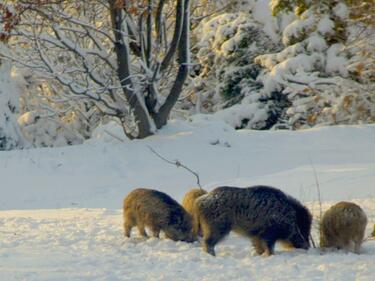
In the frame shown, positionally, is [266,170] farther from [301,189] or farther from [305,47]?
[305,47]

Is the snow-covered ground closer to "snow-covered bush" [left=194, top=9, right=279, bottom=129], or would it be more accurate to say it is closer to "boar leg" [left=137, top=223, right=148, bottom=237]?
"boar leg" [left=137, top=223, right=148, bottom=237]

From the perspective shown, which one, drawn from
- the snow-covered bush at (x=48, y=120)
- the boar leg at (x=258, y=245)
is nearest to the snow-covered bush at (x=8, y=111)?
the snow-covered bush at (x=48, y=120)

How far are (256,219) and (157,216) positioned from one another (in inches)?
46.4

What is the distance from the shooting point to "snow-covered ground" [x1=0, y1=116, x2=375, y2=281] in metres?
7.31

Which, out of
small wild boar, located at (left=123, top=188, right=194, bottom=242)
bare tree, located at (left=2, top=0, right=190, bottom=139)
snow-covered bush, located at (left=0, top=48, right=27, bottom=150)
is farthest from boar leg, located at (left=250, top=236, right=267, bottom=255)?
snow-covered bush, located at (left=0, top=48, right=27, bottom=150)

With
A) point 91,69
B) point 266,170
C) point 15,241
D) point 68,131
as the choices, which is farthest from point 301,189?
point 68,131

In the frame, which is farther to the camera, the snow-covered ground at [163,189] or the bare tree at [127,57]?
the bare tree at [127,57]

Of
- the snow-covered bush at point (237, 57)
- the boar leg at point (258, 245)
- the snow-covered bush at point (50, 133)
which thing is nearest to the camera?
the boar leg at point (258, 245)

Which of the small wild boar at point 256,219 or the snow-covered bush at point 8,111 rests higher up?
the small wild boar at point 256,219

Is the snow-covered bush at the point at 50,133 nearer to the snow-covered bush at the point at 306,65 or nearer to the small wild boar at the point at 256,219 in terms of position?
the snow-covered bush at the point at 306,65

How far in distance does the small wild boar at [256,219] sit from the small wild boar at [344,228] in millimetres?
192

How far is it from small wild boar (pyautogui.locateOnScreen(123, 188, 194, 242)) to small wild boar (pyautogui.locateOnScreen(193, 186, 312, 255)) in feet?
1.41

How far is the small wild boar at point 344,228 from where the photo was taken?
26.6ft

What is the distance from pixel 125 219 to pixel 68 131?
20.0m
